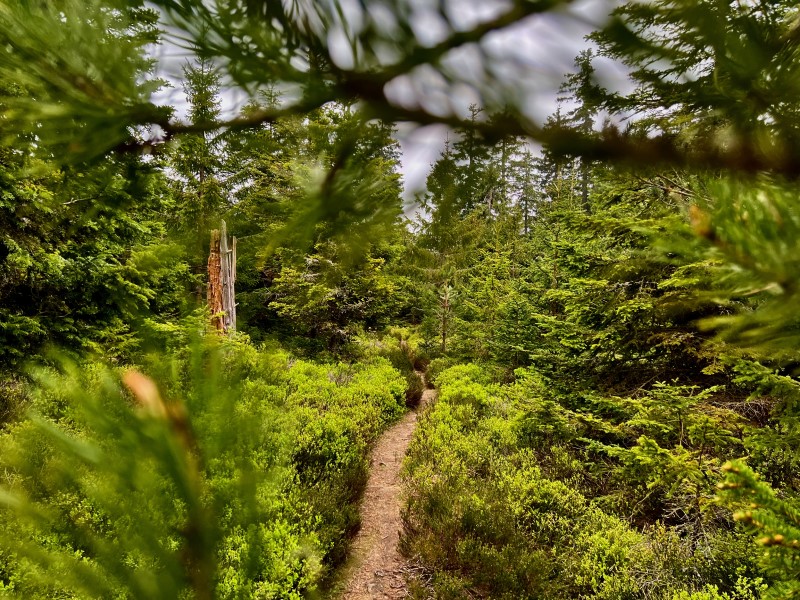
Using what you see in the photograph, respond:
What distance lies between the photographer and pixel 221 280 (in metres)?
11.0

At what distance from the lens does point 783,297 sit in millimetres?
588

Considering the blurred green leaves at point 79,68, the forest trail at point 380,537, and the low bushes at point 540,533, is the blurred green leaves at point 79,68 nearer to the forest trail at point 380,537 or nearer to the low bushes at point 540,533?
the low bushes at point 540,533

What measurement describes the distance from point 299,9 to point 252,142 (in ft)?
1.61

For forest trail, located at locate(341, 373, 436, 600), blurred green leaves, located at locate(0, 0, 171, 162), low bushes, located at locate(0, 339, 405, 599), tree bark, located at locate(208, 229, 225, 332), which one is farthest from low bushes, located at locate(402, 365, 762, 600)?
tree bark, located at locate(208, 229, 225, 332)

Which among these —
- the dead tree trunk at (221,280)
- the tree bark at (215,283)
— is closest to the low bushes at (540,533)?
the dead tree trunk at (221,280)

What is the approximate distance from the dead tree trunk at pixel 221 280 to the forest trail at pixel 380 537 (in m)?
5.80

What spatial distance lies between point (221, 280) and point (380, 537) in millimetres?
8429

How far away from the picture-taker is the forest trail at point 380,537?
4453mm

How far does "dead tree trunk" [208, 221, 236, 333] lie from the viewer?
10.5 metres

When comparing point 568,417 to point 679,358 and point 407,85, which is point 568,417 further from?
point 407,85

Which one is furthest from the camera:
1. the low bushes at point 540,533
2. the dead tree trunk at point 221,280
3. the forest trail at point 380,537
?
the dead tree trunk at point 221,280

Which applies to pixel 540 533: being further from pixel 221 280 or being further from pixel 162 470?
pixel 221 280

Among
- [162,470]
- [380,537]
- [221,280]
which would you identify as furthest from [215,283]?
[162,470]

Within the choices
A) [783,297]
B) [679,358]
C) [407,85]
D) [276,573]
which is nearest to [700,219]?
[783,297]
